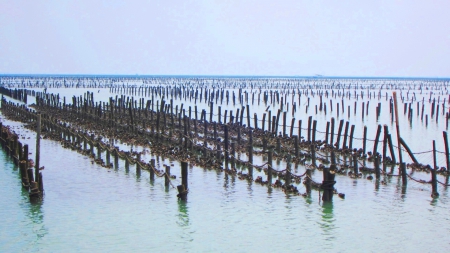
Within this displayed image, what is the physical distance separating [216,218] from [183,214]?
0.93 meters

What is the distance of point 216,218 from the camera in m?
15.5

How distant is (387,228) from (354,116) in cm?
3527

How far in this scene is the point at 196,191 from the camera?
729 inches

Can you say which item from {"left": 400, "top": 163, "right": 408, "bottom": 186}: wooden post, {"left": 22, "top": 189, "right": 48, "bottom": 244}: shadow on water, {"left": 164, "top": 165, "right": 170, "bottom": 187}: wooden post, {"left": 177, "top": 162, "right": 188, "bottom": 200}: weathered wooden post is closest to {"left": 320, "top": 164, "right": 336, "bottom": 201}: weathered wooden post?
{"left": 400, "top": 163, "right": 408, "bottom": 186}: wooden post

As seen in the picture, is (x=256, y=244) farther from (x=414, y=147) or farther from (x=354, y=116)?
(x=354, y=116)

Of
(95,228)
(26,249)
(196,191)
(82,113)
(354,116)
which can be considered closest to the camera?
(26,249)

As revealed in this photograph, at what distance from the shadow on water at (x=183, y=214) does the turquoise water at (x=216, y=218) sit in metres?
0.03

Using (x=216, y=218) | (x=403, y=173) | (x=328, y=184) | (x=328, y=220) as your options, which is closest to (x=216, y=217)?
(x=216, y=218)

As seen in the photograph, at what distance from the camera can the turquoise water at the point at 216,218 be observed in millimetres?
13375

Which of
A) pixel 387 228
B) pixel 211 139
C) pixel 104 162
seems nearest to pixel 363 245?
pixel 387 228

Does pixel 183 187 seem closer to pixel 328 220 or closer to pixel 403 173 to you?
pixel 328 220

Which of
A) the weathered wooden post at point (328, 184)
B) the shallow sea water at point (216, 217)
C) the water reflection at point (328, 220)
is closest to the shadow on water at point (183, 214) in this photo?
the shallow sea water at point (216, 217)

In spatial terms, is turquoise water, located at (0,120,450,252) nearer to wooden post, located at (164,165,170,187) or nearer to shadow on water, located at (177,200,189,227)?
shadow on water, located at (177,200,189,227)

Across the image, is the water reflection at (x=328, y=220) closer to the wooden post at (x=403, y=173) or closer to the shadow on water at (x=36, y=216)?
the wooden post at (x=403, y=173)
